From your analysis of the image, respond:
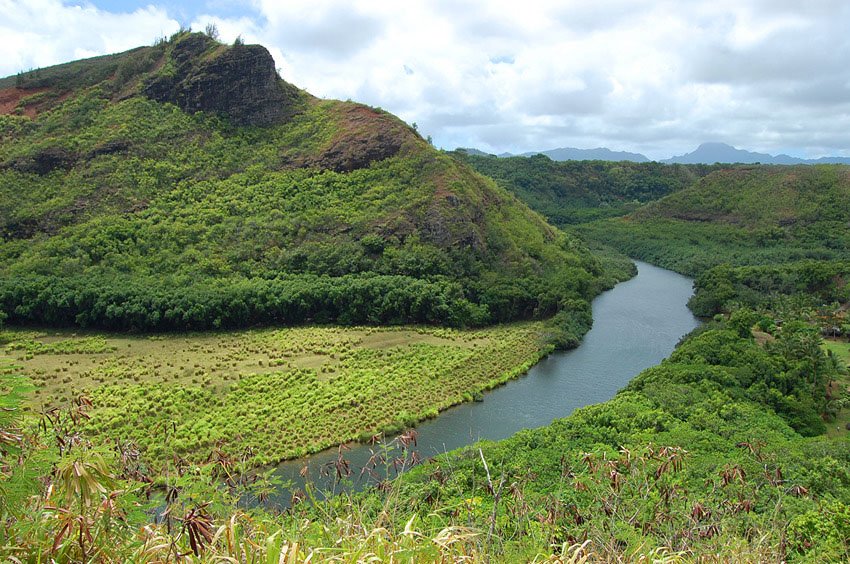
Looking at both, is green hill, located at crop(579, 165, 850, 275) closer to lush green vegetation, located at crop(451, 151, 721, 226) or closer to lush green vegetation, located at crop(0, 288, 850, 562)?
lush green vegetation, located at crop(451, 151, 721, 226)

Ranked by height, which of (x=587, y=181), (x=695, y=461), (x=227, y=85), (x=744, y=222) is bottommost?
(x=695, y=461)

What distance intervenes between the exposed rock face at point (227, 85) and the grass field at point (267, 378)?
3073 centimetres

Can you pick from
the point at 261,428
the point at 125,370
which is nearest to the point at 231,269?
the point at 125,370

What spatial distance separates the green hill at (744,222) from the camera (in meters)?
71.4

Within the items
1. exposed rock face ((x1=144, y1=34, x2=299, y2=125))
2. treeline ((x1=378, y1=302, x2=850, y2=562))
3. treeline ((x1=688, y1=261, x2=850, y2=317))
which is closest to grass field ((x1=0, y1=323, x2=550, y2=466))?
treeline ((x1=378, y1=302, x2=850, y2=562))

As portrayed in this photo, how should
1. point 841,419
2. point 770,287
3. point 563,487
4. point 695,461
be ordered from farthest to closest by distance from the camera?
point 770,287 → point 841,419 → point 695,461 → point 563,487

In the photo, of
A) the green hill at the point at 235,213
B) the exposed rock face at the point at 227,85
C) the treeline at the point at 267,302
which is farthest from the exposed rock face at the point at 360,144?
the treeline at the point at 267,302

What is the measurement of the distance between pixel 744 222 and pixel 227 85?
72.8 m

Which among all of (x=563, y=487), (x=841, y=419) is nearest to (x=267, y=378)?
(x=563, y=487)

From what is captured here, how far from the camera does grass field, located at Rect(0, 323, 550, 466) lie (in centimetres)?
2405

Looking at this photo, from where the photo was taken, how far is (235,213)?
50.1 meters

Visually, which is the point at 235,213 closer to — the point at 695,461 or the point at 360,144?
the point at 360,144

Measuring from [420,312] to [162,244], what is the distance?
2164 cm

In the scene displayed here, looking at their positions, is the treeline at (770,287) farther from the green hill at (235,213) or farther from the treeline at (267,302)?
the treeline at (267,302)
